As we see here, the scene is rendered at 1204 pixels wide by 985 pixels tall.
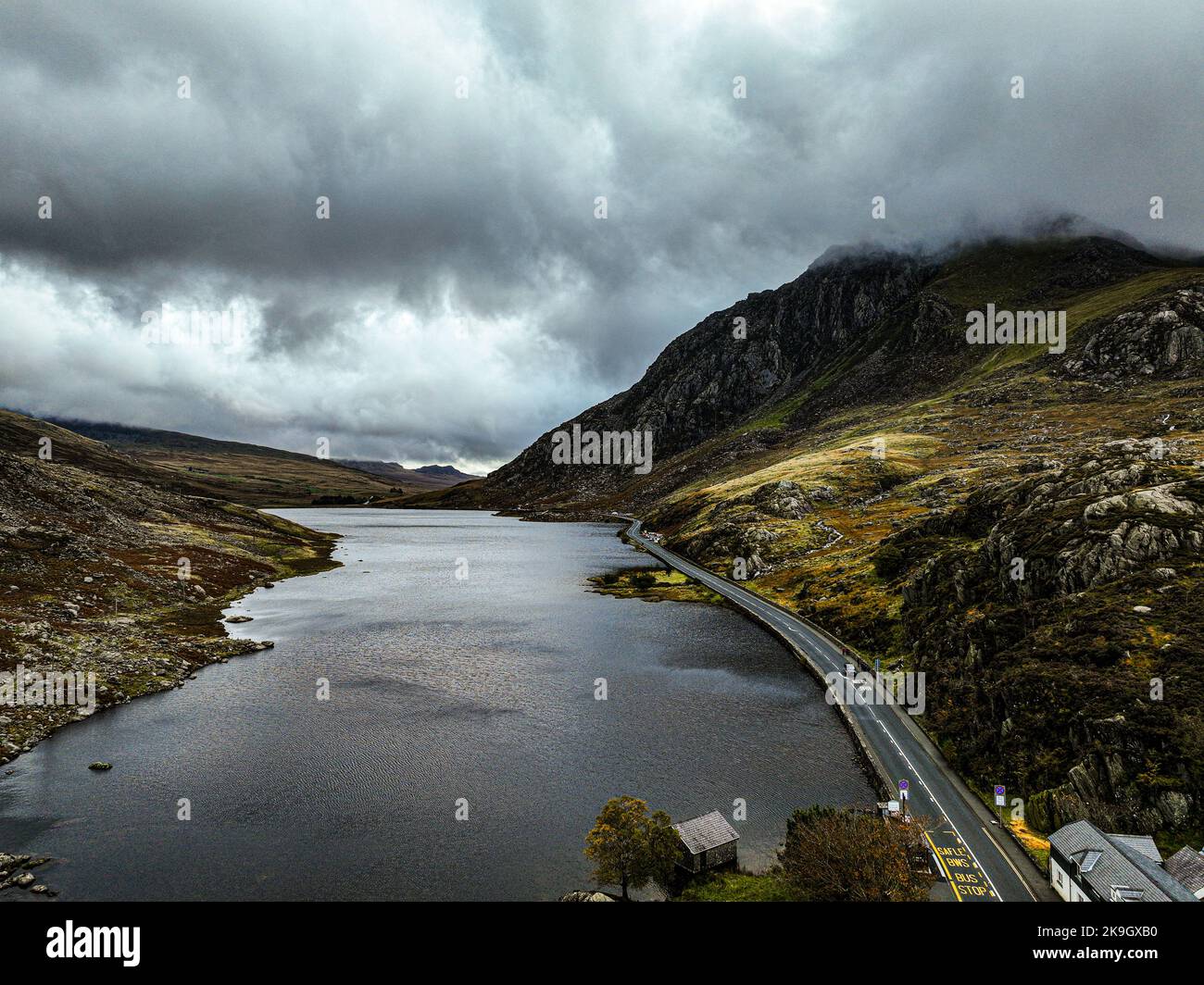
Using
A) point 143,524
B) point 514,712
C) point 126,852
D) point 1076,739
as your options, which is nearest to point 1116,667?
point 1076,739

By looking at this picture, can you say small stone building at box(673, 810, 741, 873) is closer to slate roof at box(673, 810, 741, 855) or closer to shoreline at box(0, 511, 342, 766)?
slate roof at box(673, 810, 741, 855)

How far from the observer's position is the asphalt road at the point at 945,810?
37344 mm

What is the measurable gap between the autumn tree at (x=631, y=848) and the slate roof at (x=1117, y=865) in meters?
22.2

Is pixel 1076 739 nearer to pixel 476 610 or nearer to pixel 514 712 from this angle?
pixel 514 712

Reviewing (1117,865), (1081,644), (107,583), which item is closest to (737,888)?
(1117,865)

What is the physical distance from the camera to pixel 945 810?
45312 millimetres

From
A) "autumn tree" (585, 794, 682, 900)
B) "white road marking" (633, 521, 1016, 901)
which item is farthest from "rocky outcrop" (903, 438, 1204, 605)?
"autumn tree" (585, 794, 682, 900)

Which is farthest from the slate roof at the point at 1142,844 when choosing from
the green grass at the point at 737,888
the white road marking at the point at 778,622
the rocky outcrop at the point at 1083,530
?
the rocky outcrop at the point at 1083,530

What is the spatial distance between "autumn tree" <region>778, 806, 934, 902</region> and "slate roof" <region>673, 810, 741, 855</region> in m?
3.74

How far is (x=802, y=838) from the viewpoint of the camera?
39688 mm

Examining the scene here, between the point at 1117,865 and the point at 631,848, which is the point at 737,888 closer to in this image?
the point at 631,848

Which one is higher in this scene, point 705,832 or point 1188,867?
point 1188,867

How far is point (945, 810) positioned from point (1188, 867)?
509 inches
